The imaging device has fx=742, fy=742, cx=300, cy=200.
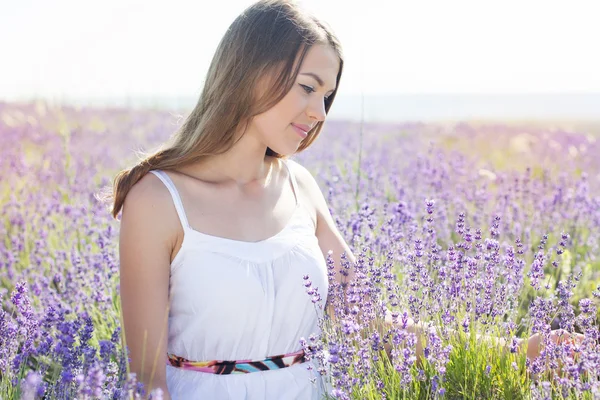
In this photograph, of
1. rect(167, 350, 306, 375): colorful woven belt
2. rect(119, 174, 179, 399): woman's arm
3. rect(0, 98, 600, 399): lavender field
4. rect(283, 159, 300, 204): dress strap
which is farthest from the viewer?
rect(283, 159, 300, 204): dress strap

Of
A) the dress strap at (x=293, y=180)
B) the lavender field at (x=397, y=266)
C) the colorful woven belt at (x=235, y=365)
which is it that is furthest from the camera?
the dress strap at (x=293, y=180)

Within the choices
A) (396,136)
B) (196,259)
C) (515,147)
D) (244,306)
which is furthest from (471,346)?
(396,136)

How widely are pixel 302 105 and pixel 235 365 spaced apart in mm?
800

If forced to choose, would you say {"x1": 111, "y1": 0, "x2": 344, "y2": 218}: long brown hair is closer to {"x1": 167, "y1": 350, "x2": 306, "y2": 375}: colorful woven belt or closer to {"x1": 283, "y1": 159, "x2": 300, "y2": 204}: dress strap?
{"x1": 283, "y1": 159, "x2": 300, "y2": 204}: dress strap

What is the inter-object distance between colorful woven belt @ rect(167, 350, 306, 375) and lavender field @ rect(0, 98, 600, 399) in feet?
0.44

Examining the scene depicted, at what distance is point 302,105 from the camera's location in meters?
2.22

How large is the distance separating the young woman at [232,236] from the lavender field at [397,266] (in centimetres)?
14

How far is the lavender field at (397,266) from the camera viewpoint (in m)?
1.82

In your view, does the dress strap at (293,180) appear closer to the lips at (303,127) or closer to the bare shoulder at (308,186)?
the bare shoulder at (308,186)

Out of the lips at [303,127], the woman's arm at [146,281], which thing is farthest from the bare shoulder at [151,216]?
the lips at [303,127]

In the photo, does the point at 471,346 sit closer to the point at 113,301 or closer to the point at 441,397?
the point at 441,397

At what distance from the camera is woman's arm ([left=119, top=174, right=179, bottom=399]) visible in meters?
2.05

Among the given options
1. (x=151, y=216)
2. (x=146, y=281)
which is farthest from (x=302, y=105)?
(x=146, y=281)

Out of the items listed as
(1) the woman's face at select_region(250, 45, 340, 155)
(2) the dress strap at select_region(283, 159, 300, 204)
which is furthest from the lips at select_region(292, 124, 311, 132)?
(2) the dress strap at select_region(283, 159, 300, 204)
